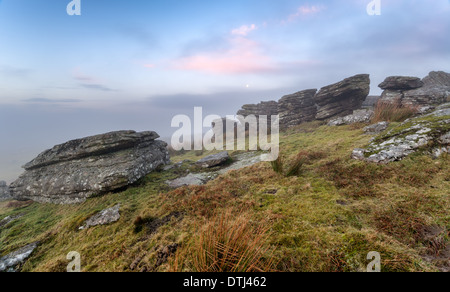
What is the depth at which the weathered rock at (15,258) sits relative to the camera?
420 cm

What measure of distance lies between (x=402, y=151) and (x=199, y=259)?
8.18m

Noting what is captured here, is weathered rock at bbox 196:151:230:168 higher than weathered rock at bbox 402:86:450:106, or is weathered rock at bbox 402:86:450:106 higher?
weathered rock at bbox 402:86:450:106

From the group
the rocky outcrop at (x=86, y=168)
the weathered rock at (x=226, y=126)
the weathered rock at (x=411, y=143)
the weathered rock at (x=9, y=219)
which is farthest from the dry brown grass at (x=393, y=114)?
the weathered rock at (x=9, y=219)

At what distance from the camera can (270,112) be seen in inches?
1257

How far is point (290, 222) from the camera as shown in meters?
3.90

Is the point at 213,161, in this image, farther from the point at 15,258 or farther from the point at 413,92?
the point at 413,92

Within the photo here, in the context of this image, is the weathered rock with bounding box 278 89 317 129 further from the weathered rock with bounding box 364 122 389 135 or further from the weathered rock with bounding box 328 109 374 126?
the weathered rock with bounding box 364 122 389 135

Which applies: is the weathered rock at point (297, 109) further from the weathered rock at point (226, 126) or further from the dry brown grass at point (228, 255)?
the dry brown grass at point (228, 255)

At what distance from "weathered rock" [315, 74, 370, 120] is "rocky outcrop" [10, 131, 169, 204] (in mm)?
22060

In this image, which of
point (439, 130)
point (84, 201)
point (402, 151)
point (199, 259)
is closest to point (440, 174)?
point (402, 151)

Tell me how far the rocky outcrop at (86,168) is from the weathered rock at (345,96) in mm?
22060

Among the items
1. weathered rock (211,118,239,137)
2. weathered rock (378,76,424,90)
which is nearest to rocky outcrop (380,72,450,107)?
weathered rock (378,76,424,90)

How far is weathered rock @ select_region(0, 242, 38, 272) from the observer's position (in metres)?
4.20

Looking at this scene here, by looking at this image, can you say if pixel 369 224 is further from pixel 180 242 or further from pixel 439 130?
pixel 439 130
